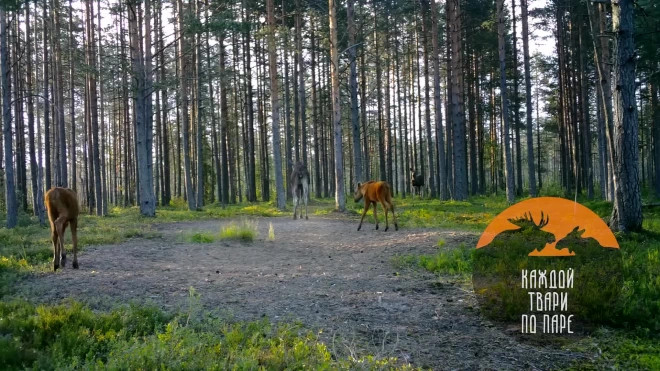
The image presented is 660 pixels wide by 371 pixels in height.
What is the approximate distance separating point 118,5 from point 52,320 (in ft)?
65.4

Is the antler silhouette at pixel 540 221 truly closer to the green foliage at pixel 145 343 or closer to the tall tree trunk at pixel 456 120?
the green foliage at pixel 145 343

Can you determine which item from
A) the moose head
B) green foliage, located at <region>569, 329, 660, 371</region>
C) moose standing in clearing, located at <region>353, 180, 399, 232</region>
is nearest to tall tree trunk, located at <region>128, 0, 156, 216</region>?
moose standing in clearing, located at <region>353, 180, 399, 232</region>

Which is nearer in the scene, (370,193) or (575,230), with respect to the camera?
(575,230)

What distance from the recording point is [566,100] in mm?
30141

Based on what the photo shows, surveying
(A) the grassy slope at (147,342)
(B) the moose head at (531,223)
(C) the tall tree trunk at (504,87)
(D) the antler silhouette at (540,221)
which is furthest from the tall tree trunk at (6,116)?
(C) the tall tree trunk at (504,87)

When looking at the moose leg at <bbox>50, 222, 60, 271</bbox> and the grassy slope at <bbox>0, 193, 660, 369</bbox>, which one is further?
the moose leg at <bbox>50, 222, 60, 271</bbox>

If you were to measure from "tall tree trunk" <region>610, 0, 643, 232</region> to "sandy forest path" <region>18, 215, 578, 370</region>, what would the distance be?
2.99 metres

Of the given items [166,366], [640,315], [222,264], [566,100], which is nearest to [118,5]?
[222,264]

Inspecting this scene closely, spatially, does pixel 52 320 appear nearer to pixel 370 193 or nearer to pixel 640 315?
pixel 640 315

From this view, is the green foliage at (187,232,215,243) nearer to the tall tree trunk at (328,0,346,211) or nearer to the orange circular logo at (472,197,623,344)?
the orange circular logo at (472,197,623,344)

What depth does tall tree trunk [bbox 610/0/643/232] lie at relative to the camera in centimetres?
A: 862

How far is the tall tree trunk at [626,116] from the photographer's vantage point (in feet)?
Answer: 28.3

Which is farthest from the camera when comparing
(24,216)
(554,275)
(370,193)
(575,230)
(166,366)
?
(24,216)

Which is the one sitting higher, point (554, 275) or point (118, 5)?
point (118, 5)
